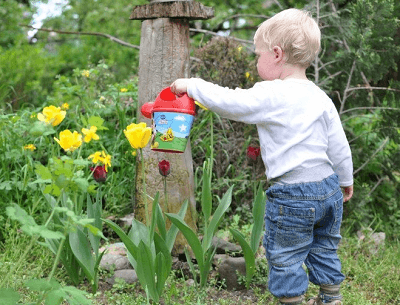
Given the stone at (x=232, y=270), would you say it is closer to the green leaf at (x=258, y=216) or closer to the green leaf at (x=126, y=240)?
the green leaf at (x=258, y=216)

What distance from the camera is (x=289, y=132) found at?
7.56ft

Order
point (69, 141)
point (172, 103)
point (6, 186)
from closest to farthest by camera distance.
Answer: point (69, 141), point (172, 103), point (6, 186)

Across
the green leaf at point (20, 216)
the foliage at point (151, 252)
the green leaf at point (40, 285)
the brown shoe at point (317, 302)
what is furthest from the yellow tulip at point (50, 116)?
the brown shoe at point (317, 302)

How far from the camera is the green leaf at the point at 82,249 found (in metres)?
2.66

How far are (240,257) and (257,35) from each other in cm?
124

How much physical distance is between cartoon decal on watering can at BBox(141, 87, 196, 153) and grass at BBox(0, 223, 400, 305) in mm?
672

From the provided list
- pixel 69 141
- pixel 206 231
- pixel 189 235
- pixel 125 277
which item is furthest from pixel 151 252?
pixel 69 141

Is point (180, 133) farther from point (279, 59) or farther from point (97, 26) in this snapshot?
point (97, 26)

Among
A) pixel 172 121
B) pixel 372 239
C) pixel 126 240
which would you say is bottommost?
pixel 372 239

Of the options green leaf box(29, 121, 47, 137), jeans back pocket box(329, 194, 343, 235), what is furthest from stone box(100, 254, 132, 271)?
green leaf box(29, 121, 47, 137)

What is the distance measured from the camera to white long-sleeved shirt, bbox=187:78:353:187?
226 cm

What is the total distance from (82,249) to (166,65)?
1110 mm

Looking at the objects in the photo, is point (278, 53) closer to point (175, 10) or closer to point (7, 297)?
point (175, 10)

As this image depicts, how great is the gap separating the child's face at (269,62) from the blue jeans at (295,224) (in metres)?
0.47
